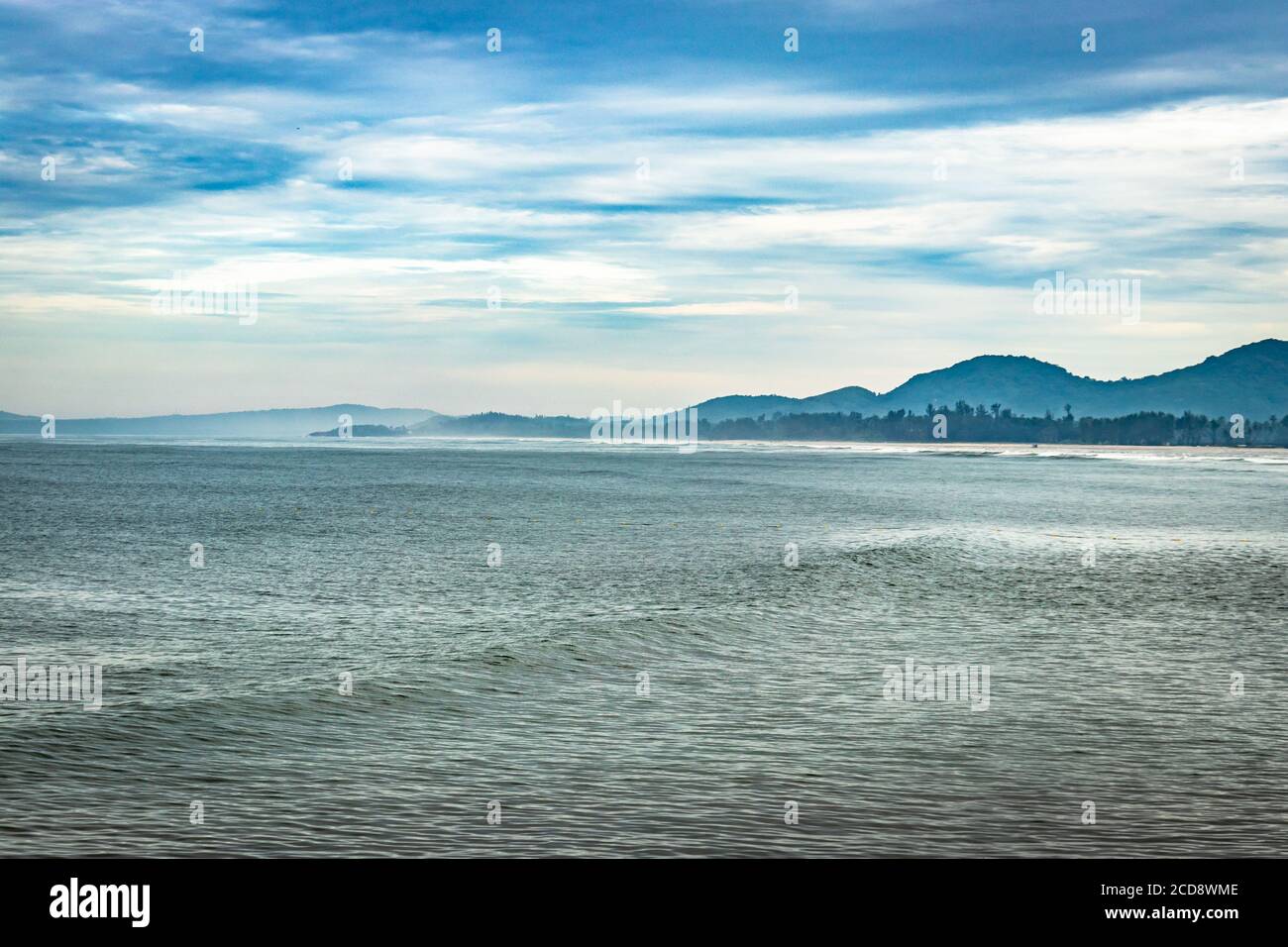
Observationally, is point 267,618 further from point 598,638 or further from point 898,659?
point 898,659

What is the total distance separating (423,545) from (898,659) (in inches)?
1357

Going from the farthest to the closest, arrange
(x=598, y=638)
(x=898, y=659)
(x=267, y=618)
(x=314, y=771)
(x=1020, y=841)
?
(x=267, y=618) → (x=598, y=638) → (x=898, y=659) → (x=314, y=771) → (x=1020, y=841)

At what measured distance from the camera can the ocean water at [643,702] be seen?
14828 millimetres

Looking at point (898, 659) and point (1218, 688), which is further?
point (898, 659)

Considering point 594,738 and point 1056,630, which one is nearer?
point 594,738

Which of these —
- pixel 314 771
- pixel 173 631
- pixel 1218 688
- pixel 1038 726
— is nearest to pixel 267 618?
pixel 173 631

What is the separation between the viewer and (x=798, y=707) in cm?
2164

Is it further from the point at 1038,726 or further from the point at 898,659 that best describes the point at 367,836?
the point at 898,659

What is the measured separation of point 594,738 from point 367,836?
5735mm

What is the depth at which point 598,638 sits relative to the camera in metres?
30.2

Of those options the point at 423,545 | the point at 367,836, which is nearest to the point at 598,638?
the point at 367,836

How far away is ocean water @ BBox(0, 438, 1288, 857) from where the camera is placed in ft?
48.6

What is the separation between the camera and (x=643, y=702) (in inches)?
887

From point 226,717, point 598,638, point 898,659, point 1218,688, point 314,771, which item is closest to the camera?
point 314,771
